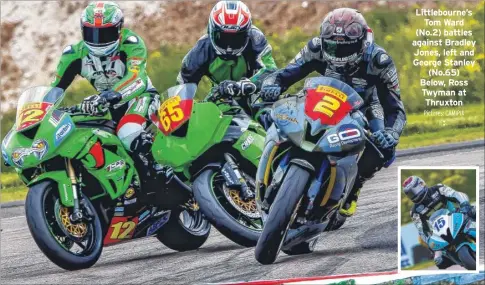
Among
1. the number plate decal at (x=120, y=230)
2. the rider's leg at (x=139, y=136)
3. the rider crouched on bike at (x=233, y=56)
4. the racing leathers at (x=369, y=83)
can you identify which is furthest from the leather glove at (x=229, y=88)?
the number plate decal at (x=120, y=230)

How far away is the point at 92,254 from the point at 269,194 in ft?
5.61

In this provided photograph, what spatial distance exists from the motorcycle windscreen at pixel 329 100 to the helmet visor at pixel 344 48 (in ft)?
1.37

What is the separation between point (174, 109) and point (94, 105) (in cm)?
77

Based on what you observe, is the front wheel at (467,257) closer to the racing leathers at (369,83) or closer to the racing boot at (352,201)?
the racing boot at (352,201)

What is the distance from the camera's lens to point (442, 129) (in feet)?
39.1

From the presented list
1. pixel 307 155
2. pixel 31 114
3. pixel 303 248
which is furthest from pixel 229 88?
pixel 31 114

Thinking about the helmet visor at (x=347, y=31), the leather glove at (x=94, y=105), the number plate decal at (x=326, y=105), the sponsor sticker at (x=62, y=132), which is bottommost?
the sponsor sticker at (x=62, y=132)

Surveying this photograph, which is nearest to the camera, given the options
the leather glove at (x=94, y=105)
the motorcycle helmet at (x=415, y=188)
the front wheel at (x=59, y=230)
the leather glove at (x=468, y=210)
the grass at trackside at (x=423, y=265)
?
the front wheel at (x=59, y=230)

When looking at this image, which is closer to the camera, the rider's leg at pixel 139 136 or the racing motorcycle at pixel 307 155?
the racing motorcycle at pixel 307 155

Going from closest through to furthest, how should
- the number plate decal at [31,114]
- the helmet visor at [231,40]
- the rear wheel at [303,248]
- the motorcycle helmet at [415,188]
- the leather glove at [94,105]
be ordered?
the number plate decal at [31,114] → the leather glove at [94,105] → the helmet visor at [231,40] → the rear wheel at [303,248] → the motorcycle helmet at [415,188]

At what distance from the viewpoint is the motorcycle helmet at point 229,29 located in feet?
34.8

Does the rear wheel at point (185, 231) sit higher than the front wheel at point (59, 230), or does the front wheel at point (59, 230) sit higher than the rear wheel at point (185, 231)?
the front wheel at point (59, 230)

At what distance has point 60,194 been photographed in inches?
391

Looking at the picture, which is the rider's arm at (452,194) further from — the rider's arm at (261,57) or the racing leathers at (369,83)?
the rider's arm at (261,57)
